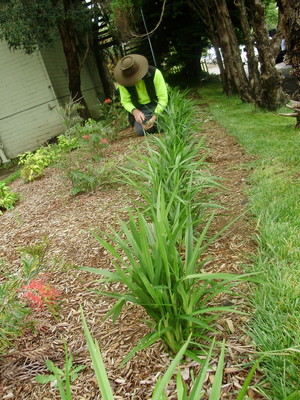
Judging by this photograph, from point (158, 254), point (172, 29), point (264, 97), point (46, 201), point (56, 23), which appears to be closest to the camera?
point (158, 254)

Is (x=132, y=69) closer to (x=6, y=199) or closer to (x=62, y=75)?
(x=6, y=199)

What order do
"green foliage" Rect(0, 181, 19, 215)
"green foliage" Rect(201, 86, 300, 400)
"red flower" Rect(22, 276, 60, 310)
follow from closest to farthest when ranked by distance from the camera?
"green foliage" Rect(201, 86, 300, 400) < "red flower" Rect(22, 276, 60, 310) < "green foliage" Rect(0, 181, 19, 215)

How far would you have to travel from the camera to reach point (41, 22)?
884 cm

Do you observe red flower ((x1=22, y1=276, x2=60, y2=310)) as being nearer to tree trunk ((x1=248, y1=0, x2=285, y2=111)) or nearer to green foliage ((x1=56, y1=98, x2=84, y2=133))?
green foliage ((x1=56, y1=98, x2=84, y2=133))

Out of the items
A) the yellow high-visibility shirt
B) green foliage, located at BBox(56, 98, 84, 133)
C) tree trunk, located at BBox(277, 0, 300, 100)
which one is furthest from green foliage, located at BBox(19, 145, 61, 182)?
tree trunk, located at BBox(277, 0, 300, 100)

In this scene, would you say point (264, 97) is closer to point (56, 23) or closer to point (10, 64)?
point (56, 23)

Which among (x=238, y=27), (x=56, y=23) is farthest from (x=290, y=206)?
(x=238, y=27)

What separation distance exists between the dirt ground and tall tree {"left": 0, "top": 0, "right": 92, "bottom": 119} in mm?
4878

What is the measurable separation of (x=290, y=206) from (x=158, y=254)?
4.08 ft

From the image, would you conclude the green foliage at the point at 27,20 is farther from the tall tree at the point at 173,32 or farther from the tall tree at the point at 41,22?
the tall tree at the point at 173,32

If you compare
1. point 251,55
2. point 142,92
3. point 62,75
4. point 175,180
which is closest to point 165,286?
point 175,180

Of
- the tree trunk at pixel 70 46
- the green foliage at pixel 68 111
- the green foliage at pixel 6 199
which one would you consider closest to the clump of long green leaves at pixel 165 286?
the green foliage at pixel 6 199

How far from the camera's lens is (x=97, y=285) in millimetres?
2020

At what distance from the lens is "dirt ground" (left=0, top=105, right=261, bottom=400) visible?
1308 millimetres
